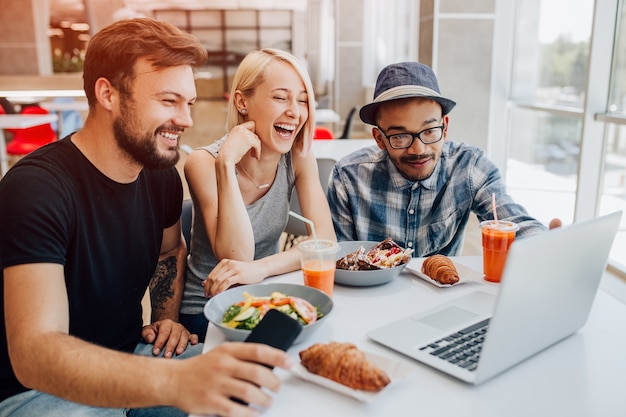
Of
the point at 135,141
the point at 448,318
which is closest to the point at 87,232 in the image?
the point at 135,141

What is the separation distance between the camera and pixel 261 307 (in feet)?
3.68

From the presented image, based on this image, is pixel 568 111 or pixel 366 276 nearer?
pixel 366 276

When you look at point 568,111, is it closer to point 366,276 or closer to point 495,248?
point 495,248

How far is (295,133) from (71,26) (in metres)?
14.9

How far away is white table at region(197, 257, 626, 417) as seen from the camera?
0.85 metres

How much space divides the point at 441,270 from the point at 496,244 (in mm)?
158

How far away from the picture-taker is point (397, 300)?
4.31ft

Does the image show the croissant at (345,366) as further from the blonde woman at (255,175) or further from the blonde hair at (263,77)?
the blonde hair at (263,77)

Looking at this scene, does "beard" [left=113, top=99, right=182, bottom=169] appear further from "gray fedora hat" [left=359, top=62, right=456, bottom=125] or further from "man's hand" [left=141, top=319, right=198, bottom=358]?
"gray fedora hat" [left=359, top=62, right=456, bottom=125]

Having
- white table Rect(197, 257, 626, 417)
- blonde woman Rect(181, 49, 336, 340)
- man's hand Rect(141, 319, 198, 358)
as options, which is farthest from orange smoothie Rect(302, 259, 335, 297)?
man's hand Rect(141, 319, 198, 358)

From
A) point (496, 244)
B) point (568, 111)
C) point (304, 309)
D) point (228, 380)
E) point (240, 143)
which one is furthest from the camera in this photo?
point (568, 111)

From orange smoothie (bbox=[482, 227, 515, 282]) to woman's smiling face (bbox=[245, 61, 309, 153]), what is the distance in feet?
2.34

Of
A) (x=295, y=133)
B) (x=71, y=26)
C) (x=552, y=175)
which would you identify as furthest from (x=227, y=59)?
(x=295, y=133)

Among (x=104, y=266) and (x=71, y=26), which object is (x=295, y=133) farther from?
(x=71, y=26)
